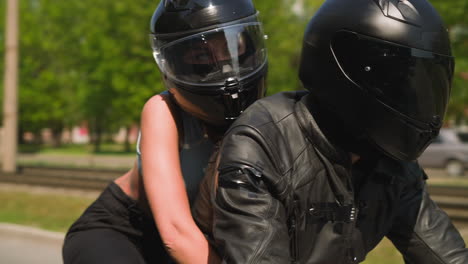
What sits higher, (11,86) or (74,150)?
(11,86)

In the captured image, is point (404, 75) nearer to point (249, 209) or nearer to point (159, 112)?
point (249, 209)

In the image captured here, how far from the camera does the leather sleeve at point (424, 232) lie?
1787mm

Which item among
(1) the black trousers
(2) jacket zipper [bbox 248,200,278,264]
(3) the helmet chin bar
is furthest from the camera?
(1) the black trousers

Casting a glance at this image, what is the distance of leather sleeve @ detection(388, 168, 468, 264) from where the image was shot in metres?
1.79

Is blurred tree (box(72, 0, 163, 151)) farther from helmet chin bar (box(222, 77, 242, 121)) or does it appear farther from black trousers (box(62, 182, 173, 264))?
helmet chin bar (box(222, 77, 242, 121))

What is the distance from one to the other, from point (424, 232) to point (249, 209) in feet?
2.32

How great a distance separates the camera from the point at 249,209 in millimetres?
1378

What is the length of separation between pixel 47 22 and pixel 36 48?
1791 mm

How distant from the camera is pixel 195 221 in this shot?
Answer: 1.87 m

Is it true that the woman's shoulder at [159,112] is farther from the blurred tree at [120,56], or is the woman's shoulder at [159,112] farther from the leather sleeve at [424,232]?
the blurred tree at [120,56]

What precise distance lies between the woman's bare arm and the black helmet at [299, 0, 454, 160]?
0.58 meters

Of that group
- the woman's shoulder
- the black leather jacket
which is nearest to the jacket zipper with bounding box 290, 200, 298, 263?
the black leather jacket

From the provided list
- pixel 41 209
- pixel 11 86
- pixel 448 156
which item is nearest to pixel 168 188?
pixel 41 209

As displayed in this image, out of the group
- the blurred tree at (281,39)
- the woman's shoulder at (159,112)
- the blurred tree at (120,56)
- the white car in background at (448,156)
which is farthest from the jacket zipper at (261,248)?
the blurred tree at (120,56)
